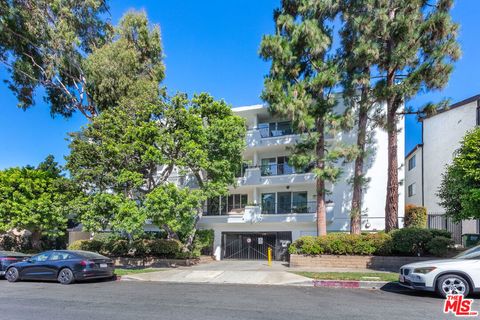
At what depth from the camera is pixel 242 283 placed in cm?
1351

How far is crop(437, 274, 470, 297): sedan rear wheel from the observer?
30.1 ft

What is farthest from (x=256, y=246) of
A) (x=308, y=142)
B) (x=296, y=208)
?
(x=308, y=142)

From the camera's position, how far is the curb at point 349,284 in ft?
38.4

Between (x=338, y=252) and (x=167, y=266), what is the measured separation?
889 cm

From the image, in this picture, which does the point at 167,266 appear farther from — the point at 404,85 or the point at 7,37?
the point at 7,37

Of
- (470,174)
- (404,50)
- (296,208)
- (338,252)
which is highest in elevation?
(404,50)

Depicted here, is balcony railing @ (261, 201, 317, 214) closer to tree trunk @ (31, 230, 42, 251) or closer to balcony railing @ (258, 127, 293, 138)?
balcony railing @ (258, 127, 293, 138)

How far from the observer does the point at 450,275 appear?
9336mm

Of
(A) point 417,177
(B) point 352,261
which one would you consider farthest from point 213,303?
(A) point 417,177

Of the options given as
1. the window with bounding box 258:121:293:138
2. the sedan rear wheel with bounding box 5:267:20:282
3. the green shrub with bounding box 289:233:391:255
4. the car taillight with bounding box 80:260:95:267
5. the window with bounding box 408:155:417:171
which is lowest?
the sedan rear wheel with bounding box 5:267:20:282

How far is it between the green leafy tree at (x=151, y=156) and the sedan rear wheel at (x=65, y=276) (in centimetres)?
344

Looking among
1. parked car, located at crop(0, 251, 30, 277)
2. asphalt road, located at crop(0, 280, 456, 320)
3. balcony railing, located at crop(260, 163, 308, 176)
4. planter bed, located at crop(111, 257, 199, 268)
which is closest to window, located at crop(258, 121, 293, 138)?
balcony railing, located at crop(260, 163, 308, 176)

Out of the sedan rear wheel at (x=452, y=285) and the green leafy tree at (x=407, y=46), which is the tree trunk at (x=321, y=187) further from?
the sedan rear wheel at (x=452, y=285)

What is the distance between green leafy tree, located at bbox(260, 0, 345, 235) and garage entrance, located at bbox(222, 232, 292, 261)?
479 cm
